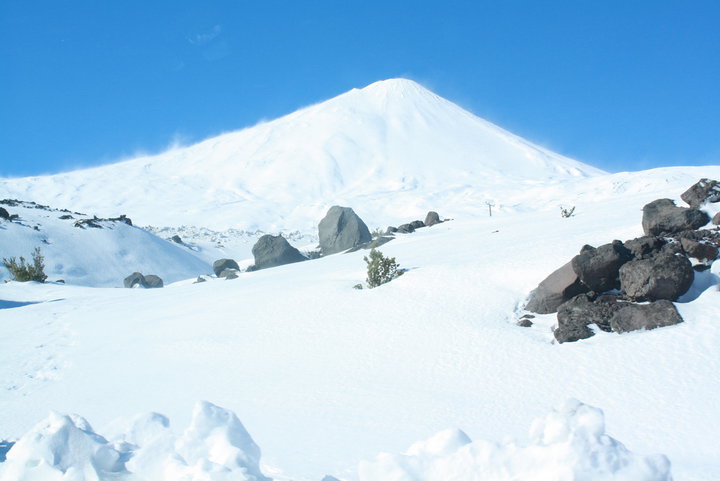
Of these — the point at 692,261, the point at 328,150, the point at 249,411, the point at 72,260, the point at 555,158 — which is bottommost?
the point at 249,411

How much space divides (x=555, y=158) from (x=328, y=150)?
23158 millimetres

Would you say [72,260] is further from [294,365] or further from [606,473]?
[606,473]

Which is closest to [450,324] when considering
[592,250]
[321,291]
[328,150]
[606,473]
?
[592,250]

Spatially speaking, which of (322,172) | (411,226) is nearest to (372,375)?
(411,226)

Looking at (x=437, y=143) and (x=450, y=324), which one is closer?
(x=450, y=324)

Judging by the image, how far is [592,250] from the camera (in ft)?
19.6

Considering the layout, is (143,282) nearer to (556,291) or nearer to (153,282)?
(153,282)

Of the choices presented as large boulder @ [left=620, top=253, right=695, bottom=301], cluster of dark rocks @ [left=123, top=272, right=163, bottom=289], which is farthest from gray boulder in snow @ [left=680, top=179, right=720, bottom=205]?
cluster of dark rocks @ [left=123, top=272, right=163, bottom=289]

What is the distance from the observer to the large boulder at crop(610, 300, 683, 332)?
5.07 m

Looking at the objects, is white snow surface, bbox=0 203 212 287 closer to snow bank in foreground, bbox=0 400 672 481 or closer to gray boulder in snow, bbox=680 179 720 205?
gray boulder in snow, bbox=680 179 720 205

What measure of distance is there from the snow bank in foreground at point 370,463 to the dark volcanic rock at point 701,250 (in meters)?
4.69

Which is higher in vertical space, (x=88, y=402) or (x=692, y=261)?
(x=692, y=261)

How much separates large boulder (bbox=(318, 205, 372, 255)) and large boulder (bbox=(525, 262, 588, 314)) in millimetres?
10616

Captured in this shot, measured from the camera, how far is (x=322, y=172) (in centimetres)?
5750
